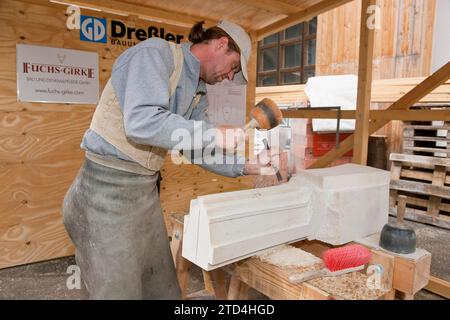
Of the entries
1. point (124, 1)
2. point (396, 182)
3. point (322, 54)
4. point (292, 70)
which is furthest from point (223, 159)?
point (292, 70)

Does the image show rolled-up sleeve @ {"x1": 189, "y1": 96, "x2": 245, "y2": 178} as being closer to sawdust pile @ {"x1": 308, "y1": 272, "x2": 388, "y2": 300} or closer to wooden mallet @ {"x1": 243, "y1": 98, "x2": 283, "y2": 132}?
wooden mallet @ {"x1": 243, "y1": 98, "x2": 283, "y2": 132}

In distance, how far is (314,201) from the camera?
1639 mm

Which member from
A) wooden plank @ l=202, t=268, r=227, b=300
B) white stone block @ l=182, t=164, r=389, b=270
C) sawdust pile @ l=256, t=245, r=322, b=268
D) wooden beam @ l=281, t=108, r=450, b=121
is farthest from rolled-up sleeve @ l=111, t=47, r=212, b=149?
wooden beam @ l=281, t=108, r=450, b=121

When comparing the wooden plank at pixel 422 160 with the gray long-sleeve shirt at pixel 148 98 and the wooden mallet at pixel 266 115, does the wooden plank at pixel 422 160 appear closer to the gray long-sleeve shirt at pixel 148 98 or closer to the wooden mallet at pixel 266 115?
the wooden mallet at pixel 266 115

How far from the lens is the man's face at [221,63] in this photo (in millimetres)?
1759

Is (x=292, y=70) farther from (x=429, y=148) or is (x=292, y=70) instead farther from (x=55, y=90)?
(x=55, y=90)

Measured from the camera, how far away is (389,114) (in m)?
3.26

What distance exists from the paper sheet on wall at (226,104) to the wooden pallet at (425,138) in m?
2.45

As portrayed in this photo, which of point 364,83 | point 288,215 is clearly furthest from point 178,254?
point 364,83

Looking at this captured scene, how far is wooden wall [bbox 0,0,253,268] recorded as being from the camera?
3008 millimetres

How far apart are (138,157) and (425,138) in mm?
4376

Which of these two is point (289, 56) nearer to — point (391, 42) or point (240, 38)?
point (391, 42)

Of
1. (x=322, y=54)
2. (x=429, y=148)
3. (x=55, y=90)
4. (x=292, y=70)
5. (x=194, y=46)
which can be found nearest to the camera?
(x=194, y=46)
